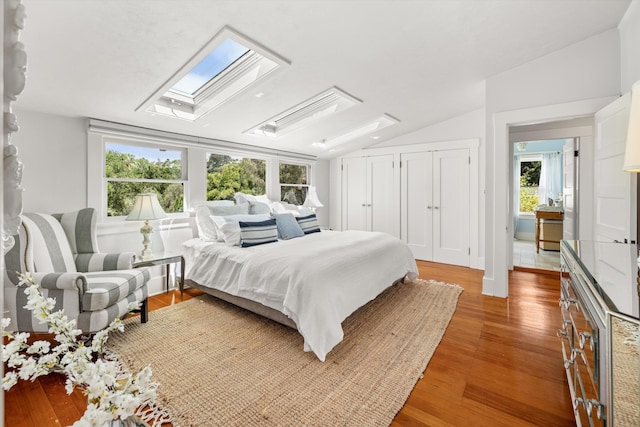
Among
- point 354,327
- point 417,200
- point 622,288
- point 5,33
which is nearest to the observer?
point 5,33

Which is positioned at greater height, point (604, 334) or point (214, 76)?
point (214, 76)

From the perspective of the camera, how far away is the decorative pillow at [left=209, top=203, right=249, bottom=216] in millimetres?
3700

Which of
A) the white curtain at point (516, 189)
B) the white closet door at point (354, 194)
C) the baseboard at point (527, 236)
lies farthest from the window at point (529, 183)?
the white closet door at point (354, 194)

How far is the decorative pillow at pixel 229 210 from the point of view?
3700 millimetres

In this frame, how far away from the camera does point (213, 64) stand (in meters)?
2.79

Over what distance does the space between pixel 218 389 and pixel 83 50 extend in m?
2.40

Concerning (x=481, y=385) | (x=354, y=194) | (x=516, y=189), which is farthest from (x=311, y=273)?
(x=516, y=189)

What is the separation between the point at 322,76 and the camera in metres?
2.94

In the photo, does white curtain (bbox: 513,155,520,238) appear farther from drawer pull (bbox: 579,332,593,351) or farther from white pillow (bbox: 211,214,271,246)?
drawer pull (bbox: 579,332,593,351)

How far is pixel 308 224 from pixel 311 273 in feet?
6.02

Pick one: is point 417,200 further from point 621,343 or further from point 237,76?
point 621,343

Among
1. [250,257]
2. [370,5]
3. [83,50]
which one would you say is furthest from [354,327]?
[83,50]

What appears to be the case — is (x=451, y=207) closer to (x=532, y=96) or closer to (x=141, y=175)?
(x=532, y=96)

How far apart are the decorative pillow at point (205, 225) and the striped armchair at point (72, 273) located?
2.79ft
